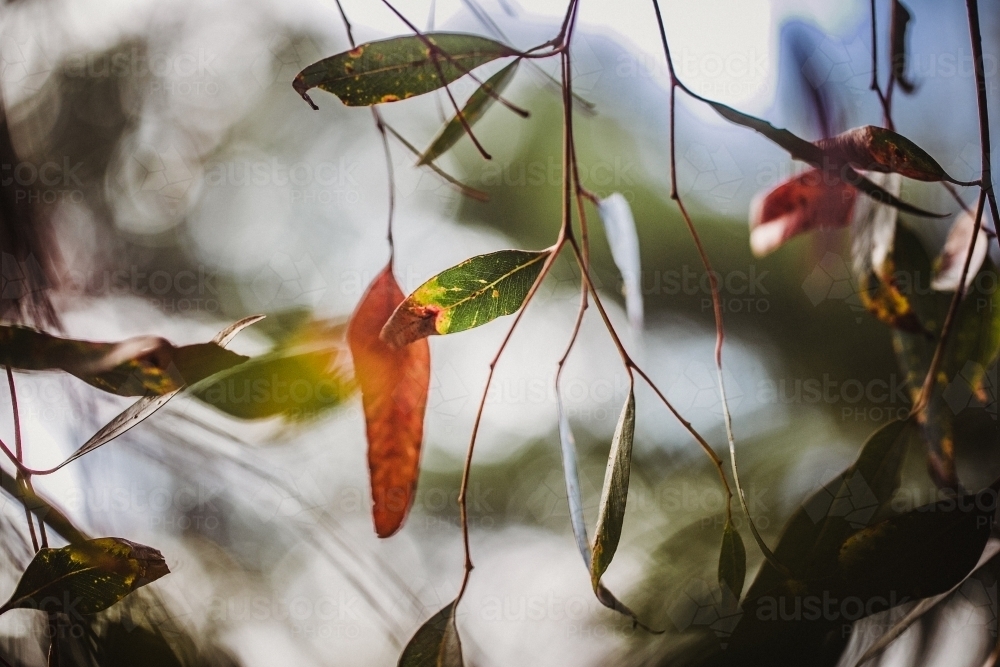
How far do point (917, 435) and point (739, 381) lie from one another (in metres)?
0.11

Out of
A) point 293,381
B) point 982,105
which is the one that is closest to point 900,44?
point 982,105

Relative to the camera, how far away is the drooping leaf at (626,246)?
41 centimetres

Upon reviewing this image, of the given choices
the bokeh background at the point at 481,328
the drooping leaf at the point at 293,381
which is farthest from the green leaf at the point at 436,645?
the drooping leaf at the point at 293,381

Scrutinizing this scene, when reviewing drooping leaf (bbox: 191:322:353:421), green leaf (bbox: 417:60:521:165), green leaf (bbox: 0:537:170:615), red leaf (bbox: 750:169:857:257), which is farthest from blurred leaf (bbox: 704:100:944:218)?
green leaf (bbox: 0:537:170:615)

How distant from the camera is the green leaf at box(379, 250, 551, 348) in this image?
35 centimetres

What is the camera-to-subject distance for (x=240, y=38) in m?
0.43

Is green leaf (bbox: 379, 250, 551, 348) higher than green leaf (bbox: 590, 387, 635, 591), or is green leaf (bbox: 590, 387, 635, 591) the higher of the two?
green leaf (bbox: 379, 250, 551, 348)

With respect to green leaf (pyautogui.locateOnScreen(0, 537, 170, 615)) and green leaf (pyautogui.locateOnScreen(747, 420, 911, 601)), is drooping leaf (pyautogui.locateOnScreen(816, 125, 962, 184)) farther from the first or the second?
green leaf (pyautogui.locateOnScreen(0, 537, 170, 615))

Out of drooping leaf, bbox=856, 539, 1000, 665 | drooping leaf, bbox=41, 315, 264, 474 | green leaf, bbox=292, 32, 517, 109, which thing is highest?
green leaf, bbox=292, 32, 517, 109

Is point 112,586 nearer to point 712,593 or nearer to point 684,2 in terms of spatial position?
point 712,593

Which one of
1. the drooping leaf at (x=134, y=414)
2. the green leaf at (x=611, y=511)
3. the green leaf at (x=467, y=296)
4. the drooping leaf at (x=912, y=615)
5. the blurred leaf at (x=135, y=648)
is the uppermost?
the drooping leaf at (x=134, y=414)

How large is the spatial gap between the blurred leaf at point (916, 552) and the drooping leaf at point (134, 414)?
1.25ft

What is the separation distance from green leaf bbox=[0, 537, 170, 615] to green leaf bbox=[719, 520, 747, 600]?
34 cm

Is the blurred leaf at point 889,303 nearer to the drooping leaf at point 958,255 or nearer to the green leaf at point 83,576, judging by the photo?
the drooping leaf at point 958,255
